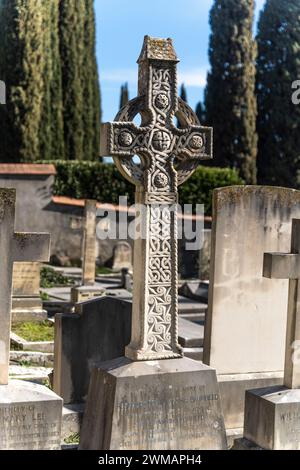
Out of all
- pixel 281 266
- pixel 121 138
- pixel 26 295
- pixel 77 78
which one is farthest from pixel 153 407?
pixel 77 78

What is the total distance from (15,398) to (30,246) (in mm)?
1040

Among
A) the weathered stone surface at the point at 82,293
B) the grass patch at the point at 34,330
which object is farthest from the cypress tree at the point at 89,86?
the grass patch at the point at 34,330

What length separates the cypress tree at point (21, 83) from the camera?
71.7 ft

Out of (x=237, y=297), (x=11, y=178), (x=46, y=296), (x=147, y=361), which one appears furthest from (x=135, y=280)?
(x=11, y=178)

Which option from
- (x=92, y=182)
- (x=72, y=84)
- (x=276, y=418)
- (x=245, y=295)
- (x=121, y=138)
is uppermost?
(x=72, y=84)

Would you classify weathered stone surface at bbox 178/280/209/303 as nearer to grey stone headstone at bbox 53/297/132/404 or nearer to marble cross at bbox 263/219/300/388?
grey stone headstone at bbox 53/297/132/404

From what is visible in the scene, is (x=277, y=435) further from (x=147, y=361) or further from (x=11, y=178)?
(x=11, y=178)

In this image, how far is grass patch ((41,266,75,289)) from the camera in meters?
16.2

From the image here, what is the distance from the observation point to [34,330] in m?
10.8

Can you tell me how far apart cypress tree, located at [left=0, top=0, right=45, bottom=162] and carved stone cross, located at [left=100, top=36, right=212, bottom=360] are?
17602 millimetres

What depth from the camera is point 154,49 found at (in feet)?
16.7

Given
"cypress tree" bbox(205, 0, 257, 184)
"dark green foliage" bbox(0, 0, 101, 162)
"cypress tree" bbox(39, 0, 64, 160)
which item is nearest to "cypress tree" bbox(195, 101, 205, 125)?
"cypress tree" bbox(205, 0, 257, 184)

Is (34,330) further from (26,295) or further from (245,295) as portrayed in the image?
(245,295)

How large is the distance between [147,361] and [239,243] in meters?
1.72
